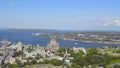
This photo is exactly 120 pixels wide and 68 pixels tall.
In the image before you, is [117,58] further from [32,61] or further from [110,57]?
→ [32,61]

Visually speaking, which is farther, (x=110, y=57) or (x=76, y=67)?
(x=110, y=57)

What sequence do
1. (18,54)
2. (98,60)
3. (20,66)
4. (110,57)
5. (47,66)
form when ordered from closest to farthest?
1. (47,66)
2. (20,66)
3. (98,60)
4. (110,57)
5. (18,54)

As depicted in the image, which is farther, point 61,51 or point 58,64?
point 61,51

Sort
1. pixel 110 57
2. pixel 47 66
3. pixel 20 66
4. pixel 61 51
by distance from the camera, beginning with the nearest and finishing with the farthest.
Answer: pixel 47 66 → pixel 20 66 → pixel 110 57 → pixel 61 51

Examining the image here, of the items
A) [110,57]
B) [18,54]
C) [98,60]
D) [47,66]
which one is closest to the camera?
[47,66]

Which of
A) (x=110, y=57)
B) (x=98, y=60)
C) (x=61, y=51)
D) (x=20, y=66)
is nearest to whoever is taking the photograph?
(x=20, y=66)

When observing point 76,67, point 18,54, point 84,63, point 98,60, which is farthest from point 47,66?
point 18,54

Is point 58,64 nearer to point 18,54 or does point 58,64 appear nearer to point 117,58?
point 117,58

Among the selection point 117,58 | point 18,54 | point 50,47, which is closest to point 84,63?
point 117,58
